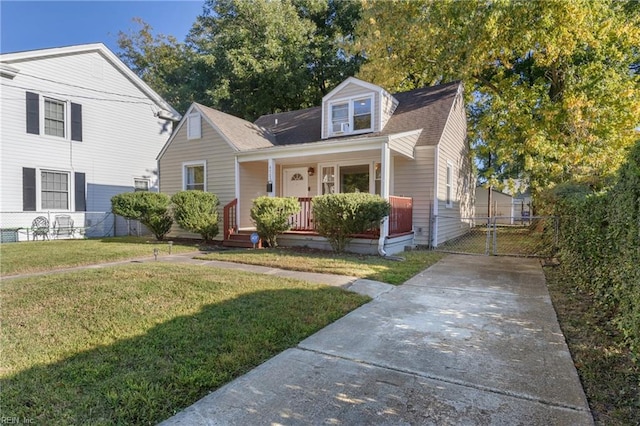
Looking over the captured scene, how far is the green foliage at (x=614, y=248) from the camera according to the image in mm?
3115

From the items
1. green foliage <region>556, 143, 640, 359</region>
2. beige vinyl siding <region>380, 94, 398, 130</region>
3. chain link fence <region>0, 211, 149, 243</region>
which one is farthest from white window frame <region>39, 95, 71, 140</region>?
green foliage <region>556, 143, 640, 359</region>

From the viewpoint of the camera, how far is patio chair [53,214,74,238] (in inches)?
516

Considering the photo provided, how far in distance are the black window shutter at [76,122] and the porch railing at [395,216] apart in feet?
34.0

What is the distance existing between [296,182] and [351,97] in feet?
12.2

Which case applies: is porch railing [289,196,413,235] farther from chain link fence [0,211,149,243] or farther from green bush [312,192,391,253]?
chain link fence [0,211,149,243]

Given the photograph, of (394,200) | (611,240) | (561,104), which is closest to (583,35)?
(561,104)

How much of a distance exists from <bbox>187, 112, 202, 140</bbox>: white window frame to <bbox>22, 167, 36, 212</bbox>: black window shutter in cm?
603

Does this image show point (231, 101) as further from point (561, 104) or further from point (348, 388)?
point (348, 388)

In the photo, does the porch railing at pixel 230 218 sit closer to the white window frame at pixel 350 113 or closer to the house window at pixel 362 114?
the white window frame at pixel 350 113

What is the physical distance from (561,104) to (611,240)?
1216cm

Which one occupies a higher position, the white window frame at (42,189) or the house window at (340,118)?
the house window at (340,118)

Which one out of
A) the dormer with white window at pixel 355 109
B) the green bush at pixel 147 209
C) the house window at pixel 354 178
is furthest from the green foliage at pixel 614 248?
the green bush at pixel 147 209

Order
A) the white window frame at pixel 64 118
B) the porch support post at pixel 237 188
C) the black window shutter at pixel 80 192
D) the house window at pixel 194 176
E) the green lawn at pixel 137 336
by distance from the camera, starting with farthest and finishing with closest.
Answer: the black window shutter at pixel 80 192, the white window frame at pixel 64 118, the house window at pixel 194 176, the porch support post at pixel 237 188, the green lawn at pixel 137 336

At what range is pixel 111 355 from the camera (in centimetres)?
299
